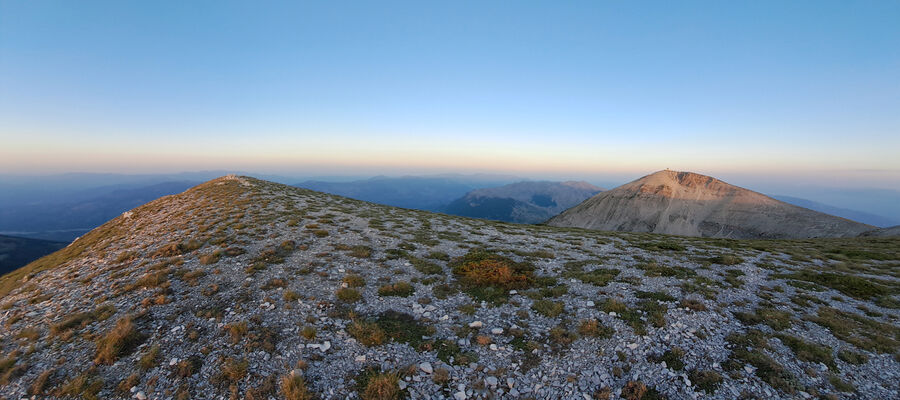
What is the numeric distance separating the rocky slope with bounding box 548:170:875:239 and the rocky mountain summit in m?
88.7

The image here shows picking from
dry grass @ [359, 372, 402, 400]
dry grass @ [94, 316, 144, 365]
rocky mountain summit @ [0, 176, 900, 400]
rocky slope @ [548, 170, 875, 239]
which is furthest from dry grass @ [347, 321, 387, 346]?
rocky slope @ [548, 170, 875, 239]

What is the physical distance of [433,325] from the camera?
1302 cm

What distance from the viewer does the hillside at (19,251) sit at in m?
135

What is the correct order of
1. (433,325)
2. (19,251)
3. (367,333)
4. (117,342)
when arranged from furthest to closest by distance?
(19,251) → (433,325) → (367,333) → (117,342)

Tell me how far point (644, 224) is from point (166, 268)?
124 meters

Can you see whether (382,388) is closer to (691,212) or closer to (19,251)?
(691,212)

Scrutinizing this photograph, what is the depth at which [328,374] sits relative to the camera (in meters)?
10.2

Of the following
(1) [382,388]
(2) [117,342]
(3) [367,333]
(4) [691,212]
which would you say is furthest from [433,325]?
(4) [691,212]

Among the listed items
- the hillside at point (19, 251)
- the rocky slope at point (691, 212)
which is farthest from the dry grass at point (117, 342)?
the hillside at point (19, 251)

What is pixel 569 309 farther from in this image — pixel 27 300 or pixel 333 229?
pixel 27 300

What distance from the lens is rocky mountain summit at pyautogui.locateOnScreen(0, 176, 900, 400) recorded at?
32.5 feet

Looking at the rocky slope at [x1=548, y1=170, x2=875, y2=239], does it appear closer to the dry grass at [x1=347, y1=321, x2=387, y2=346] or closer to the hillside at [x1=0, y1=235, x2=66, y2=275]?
the dry grass at [x1=347, y1=321, x2=387, y2=346]

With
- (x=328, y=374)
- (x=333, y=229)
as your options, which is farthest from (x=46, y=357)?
(x=333, y=229)

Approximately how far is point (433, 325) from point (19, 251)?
258 m
